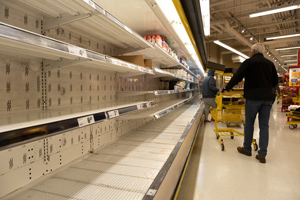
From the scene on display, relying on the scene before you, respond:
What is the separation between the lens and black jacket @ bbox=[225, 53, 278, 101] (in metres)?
2.58

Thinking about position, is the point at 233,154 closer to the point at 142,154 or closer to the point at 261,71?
the point at 261,71

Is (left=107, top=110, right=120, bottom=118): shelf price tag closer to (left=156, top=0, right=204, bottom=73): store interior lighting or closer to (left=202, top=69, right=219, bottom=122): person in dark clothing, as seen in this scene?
(left=156, top=0, right=204, bottom=73): store interior lighting

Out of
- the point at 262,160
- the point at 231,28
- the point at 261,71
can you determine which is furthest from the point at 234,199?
the point at 231,28

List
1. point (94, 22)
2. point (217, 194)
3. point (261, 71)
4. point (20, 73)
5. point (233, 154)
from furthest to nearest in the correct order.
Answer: point (233, 154)
point (261, 71)
point (217, 194)
point (94, 22)
point (20, 73)

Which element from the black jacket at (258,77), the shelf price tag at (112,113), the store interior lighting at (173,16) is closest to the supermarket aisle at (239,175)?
the black jacket at (258,77)

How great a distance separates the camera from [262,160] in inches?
104

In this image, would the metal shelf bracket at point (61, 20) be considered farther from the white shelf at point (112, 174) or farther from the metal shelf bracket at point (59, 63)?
the white shelf at point (112, 174)

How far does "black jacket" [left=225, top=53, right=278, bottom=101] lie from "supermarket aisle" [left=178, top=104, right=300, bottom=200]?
970mm

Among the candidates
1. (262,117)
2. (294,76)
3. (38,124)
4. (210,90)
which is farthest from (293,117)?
(38,124)

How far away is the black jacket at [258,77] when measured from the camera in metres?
2.58

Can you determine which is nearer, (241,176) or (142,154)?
(142,154)

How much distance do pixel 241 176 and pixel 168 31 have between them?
218 cm

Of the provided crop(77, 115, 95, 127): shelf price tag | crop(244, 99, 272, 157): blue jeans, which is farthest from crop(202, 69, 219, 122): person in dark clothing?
crop(77, 115, 95, 127): shelf price tag

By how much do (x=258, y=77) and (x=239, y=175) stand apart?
4.55 ft
